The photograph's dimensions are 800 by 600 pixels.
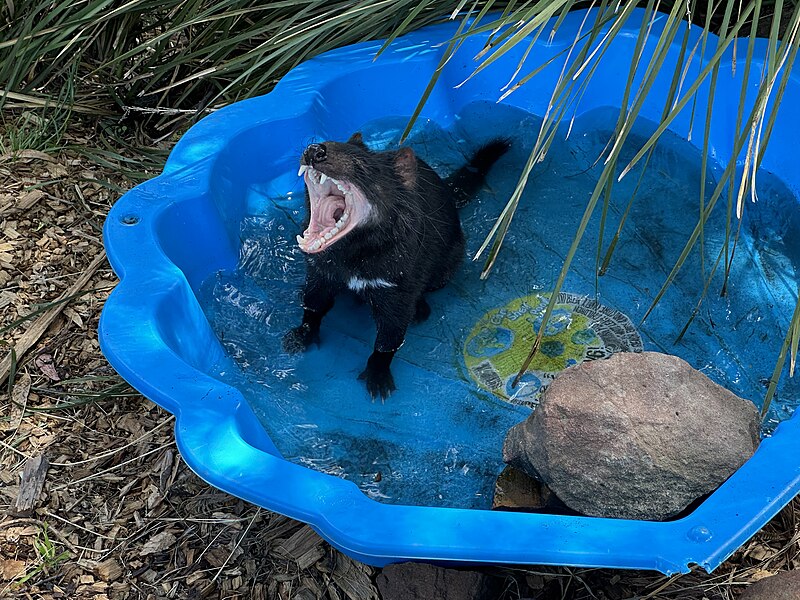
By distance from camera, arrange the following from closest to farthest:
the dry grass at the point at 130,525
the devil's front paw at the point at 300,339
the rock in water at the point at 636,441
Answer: the rock in water at the point at 636,441
the dry grass at the point at 130,525
the devil's front paw at the point at 300,339

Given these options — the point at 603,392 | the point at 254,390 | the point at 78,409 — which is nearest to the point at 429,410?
the point at 254,390

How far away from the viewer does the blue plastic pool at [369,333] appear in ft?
7.19

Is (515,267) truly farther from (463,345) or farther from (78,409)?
(78,409)

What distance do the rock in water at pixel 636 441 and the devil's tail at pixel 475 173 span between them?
1.43m

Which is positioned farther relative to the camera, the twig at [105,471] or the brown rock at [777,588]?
the twig at [105,471]

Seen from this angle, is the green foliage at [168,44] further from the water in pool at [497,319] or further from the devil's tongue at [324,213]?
the devil's tongue at [324,213]

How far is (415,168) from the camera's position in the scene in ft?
10.2

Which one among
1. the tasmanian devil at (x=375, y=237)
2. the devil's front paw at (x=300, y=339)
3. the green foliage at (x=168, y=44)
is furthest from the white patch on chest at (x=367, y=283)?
the green foliage at (x=168, y=44)

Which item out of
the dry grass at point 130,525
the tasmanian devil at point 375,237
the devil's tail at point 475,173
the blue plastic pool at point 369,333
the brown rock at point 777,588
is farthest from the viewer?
the devil's tail at point 475,173

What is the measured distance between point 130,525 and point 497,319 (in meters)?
1.55

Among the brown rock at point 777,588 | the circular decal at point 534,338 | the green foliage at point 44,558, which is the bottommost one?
the green foliage at point 44,558

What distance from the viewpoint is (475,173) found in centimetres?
384

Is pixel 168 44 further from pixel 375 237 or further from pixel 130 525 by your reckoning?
pixel 130 525

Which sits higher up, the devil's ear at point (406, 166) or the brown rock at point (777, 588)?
the devil's ear at point (406, 166)
